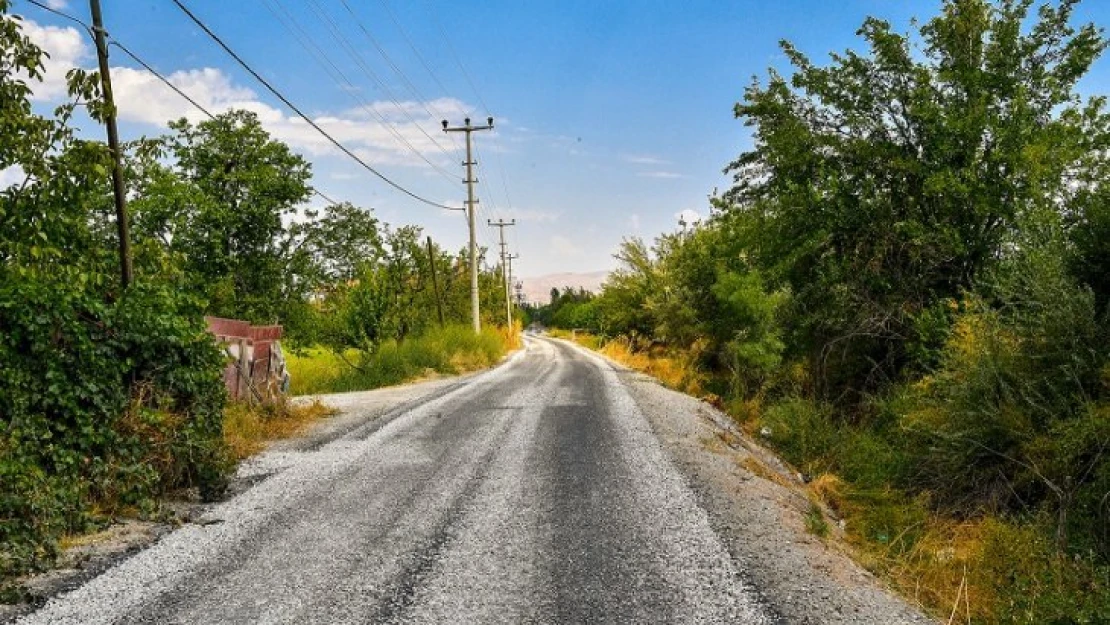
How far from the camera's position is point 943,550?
20.0 feet

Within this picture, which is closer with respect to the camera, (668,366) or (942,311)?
(942,311)

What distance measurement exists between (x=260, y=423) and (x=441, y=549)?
19.0 feet

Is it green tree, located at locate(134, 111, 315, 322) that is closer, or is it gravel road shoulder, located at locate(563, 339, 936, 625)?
gravel road shoulder, located at locate(563, 339, 936, 625)

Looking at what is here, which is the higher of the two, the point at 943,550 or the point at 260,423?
the point at 260,423

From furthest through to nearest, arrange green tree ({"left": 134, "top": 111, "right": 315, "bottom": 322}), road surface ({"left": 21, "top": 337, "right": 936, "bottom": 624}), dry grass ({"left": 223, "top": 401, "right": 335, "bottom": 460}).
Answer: green tree ({"left": 134, "top": 111, "right": 315, "bottom": 322})
dry grass ({"left": 223, "top": 401, "right": 335, "bottom": 460})
road surface ({"left": 21, "top": 337, "right": 936, "bottom": 624})

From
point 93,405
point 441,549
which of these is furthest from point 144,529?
point 441,549

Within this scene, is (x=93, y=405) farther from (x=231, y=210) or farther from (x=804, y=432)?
(x=231, y=210)

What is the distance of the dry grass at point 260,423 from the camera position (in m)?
8.80

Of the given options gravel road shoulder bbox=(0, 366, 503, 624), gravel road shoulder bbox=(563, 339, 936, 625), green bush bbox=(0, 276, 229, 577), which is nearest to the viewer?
gravel road shoulder bbox=(563, 339, 936, 625)

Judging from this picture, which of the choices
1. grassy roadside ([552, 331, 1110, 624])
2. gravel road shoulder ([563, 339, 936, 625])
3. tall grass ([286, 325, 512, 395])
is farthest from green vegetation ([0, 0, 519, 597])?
tall grass ([286, 325, 512, 395])

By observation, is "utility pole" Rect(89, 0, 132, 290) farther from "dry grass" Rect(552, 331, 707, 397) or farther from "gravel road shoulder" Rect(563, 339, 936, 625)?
"dry grass" Rect(552, 331, 707, 397)

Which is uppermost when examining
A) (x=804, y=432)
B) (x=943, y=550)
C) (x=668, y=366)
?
(x=668, y=366)

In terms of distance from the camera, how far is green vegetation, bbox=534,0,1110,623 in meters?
6.04

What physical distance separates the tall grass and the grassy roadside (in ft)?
42.8
